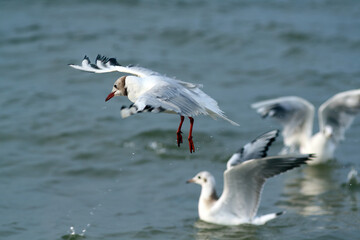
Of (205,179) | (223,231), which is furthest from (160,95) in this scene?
(205,179)

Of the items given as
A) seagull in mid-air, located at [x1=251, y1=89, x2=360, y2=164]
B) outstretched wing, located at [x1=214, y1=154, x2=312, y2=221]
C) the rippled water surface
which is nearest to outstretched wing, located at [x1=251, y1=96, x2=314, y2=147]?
seagull in mid-air, located at [x1=251, y1=89, x2=360, y2=164]

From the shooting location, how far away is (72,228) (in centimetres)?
577

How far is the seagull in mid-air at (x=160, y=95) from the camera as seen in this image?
3680 mm

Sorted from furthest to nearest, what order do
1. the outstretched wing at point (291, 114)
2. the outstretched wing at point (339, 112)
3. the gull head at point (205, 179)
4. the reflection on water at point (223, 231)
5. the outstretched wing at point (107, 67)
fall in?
the outstretched wing at point (291, 114), the outstretched wing at point (339, 112), the gull head at point (205, 179), the reflection on water at point (223, 231), the outstretched wing at point (107, 67)

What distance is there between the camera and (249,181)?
568 centimetres

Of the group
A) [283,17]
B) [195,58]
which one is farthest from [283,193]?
[283,17]

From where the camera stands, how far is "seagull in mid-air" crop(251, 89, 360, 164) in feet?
23.9

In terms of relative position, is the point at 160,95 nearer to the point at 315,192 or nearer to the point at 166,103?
the point at 166,103

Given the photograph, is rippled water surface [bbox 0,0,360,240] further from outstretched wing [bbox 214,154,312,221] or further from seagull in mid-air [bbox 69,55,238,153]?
seagull in mid-air [bbox 69,55,238,153]

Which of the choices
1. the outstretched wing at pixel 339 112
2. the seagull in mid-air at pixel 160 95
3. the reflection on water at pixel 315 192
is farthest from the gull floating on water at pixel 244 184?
the outstretched wing at pixel 339 112

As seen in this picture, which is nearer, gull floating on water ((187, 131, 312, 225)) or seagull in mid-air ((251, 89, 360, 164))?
gull floating on water ((187, 131, 312, 225))

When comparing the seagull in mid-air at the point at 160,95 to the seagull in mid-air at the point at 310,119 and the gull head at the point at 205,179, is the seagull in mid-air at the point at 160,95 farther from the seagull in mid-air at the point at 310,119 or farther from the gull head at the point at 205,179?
the seagull in mid-air at the point at 310,119

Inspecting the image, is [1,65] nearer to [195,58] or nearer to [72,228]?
[195,58]

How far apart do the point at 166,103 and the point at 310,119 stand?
4112mm
